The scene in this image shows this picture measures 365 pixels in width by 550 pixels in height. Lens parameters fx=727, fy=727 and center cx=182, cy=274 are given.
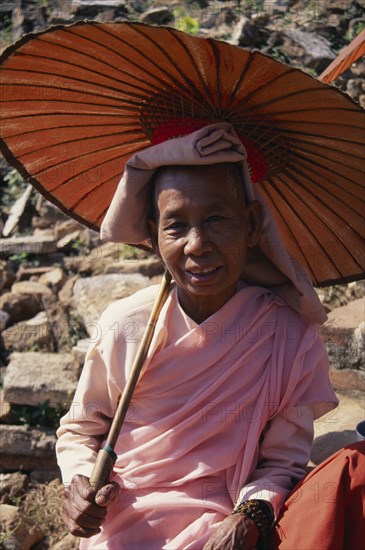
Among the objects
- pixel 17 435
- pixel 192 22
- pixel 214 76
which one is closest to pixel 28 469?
pixel 17 435

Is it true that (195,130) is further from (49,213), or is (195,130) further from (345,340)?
(49,213)

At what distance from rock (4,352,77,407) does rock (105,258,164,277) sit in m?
1.06

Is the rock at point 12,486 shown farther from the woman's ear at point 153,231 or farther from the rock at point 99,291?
the woman's ear at point 153,231

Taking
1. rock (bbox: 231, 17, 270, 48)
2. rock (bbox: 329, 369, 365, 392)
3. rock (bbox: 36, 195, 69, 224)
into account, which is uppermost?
rock (bbox: 231, 17, 270, 48)

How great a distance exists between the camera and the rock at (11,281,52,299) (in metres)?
5.32

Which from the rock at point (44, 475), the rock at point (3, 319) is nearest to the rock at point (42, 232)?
the rock at point (3, 319)

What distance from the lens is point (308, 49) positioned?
22.9 ft

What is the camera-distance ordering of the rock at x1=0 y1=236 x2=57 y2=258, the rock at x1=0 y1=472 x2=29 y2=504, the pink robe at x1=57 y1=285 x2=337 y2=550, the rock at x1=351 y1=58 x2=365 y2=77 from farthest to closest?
1. the rock at x1=351 y1=58 x2=365 y2=77
2. the rock at x1=0 y1=236 x2=57 y2=258
3. the rock at x1=0 y1=472 x2=29 y2=504
4. the pink robe at x1=57 y1=285 x2=337 y2=550

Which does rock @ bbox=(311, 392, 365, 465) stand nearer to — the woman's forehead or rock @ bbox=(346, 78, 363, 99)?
the woman's forehead

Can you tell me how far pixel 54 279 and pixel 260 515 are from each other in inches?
137

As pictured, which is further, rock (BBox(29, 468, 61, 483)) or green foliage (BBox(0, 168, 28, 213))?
green foliage (BBox(0, 168, 28, 213))

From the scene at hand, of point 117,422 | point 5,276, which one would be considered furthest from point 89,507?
point 5,276

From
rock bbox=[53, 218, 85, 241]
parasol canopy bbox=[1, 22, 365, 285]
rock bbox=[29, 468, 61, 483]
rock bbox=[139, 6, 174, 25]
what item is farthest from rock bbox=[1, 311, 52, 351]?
rock bbox=[139, 6, 174, 25]

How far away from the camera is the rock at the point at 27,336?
4.96 m
